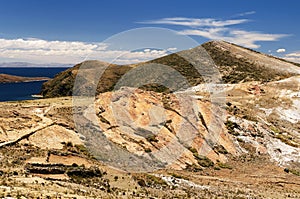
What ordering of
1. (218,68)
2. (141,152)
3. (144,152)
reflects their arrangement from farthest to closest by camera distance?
1. (218,68)
2. (144,152)
3. (141,152)

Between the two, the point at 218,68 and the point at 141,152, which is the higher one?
the point at 218,68

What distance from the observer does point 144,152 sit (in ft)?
92.1

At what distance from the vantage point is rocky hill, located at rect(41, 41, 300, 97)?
11044 centimetres

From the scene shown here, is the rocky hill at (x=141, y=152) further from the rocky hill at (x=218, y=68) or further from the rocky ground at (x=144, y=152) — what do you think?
the rocky hill at (x=218, y=68)

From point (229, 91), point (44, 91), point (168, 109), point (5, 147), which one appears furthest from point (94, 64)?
point (5, 147)

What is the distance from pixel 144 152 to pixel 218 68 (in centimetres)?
10010

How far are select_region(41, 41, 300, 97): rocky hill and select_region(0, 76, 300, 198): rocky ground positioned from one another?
61632 millimetres

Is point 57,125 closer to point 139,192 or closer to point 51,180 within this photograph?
point 51,180

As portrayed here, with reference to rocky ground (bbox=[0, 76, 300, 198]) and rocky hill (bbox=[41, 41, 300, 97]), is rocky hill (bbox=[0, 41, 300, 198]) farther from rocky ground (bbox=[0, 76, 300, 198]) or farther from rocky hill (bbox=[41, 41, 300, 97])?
rocky hill (bbox=[41, 41, 300, 97])

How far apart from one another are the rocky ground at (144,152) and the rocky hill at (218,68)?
202 feet

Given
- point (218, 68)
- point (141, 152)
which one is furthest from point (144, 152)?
point (218, 68)

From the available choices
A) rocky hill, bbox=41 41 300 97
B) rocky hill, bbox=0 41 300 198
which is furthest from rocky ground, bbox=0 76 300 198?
rocky hill, bbox=41 41 300 97

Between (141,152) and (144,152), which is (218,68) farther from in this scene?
(141,152)

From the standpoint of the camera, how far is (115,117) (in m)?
32.2
